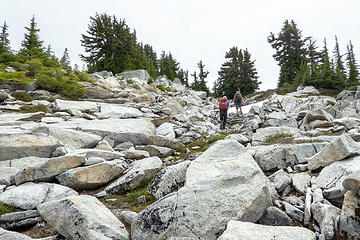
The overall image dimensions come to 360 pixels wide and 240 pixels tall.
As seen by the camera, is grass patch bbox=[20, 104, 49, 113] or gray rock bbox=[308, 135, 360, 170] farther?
grass patch bbox=[20, 104, 49, 113]

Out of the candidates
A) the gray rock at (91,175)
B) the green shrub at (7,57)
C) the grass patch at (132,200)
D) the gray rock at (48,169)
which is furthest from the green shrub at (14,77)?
the grass patch at (132,200)

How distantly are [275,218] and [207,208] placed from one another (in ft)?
4.70

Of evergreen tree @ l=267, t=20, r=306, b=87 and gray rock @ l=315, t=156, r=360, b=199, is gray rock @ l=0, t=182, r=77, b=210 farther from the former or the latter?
evergreen tree @ l=267, t=20, r=306, b=87

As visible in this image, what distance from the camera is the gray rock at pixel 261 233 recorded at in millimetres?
3090

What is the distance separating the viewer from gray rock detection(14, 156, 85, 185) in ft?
20.1

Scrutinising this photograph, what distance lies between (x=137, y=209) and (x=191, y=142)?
7.51 metres

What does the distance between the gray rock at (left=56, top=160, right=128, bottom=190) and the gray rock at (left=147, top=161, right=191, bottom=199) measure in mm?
1782

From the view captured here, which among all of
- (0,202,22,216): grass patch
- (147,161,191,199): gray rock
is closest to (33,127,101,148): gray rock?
(0,202,22,216): grass patch

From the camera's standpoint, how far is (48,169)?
254 inches

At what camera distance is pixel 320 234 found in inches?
131

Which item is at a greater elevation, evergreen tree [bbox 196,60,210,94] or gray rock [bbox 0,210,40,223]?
evergreen tree [bbox 196,60,210,94]

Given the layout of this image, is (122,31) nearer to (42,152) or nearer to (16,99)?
(16,99)

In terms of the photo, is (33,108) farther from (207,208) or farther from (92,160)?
(207,208)

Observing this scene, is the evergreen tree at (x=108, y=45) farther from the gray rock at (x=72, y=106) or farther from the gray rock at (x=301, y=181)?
the gray rock at (x=301, y=181)
